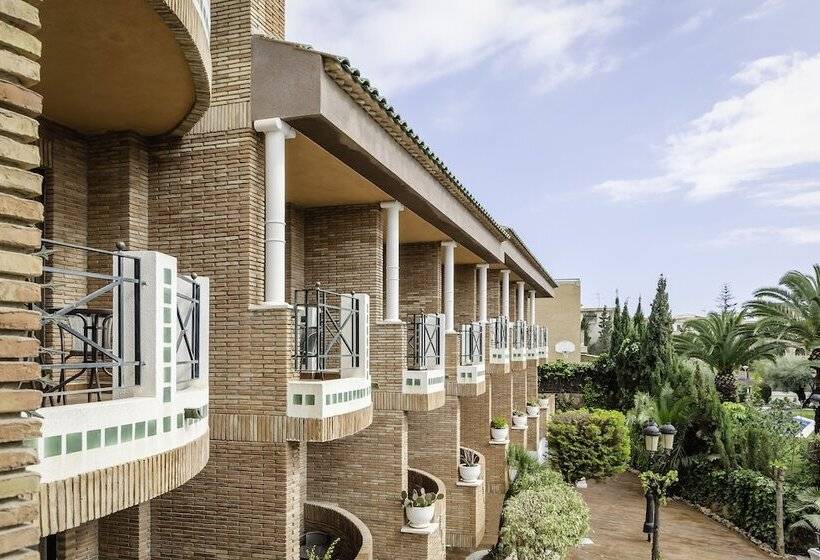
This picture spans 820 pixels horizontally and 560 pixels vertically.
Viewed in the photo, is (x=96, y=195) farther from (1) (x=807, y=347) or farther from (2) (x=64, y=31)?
(1) (x=807, y=347)

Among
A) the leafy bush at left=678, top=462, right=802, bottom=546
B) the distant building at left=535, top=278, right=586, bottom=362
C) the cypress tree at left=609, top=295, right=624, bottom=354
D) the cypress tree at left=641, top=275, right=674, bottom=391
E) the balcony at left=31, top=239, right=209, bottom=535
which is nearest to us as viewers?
the balcony at left=31, top=239, right=209, bottom=535

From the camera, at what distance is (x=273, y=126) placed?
7.29 meters

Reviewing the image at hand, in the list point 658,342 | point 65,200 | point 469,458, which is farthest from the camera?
A: point 658,342

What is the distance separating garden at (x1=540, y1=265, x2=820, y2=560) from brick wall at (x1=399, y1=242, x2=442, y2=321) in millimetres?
5039

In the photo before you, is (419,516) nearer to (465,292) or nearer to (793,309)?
(465,292)

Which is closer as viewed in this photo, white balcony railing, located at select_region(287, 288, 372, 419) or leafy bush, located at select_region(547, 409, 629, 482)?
white balcony railing, located at select_region(287, 288, 372, 419)

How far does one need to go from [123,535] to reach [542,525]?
8.56m

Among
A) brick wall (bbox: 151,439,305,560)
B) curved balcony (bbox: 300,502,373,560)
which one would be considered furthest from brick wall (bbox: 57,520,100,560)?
curved balcony (bbox: 300,502,373,560)

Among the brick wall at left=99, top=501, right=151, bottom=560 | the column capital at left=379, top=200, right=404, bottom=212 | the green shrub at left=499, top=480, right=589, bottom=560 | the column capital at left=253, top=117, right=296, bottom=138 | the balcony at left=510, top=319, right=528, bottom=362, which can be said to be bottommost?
the green shrub at left=499, top=480, right=589, bottom=560

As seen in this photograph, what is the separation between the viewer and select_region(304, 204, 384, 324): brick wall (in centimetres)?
1106

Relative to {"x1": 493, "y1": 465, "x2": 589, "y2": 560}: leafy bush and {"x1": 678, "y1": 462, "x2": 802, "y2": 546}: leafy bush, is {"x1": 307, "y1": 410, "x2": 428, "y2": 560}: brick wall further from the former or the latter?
{"x1": 678, "y1": 462, "x2": 802, "y2": 546}: leafy bush

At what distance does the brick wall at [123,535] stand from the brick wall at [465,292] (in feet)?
42.8

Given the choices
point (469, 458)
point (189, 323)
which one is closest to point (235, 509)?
point (189, 323)

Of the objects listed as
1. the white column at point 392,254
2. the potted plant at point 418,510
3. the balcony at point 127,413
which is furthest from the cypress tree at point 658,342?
the balcony at point 127,413
